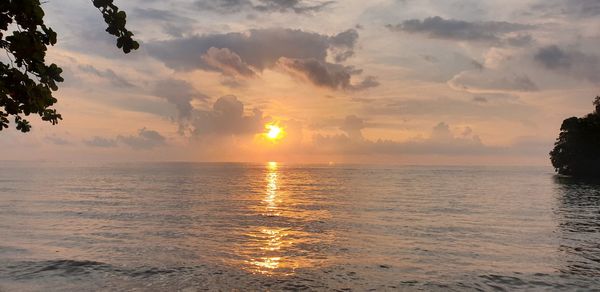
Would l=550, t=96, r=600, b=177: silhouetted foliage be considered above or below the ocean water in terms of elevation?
above

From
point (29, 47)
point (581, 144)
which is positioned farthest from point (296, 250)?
point (581, 144)

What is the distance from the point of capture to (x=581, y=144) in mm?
128500

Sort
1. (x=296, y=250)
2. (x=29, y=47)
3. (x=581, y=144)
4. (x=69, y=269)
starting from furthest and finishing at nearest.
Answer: (x=581, y=144), (x=296, y=250), (x=69, y=269), (x=29, y=47)

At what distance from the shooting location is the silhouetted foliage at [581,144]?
413 ft

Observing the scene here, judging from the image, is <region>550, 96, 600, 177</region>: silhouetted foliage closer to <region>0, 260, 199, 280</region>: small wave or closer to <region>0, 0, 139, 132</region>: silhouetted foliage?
<region>0, 260, 199, 280</region>: small wave

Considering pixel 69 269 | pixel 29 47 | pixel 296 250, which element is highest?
pixel 29 47

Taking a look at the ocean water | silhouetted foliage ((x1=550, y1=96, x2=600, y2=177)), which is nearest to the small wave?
the ocean water

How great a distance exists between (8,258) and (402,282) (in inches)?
848

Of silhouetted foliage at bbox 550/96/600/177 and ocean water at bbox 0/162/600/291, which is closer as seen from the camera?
ocean water at bbox 0/162/600/291

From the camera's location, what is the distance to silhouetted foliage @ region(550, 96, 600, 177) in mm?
125919

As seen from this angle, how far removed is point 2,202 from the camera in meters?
61.8

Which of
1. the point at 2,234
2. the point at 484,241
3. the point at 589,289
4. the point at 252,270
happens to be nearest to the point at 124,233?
the point at 2,234

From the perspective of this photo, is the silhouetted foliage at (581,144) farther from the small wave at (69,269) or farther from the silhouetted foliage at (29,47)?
the silhouetted foliage at (29,47)

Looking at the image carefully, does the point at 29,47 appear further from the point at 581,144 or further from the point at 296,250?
the point at 581,144
